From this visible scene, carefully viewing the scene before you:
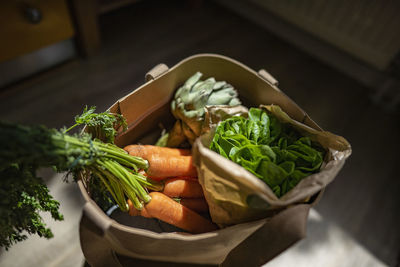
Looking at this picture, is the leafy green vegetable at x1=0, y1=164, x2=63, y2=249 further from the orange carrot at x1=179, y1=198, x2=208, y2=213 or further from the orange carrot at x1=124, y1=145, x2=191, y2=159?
the orange carrot at x1=179, y1=198, x2=208, y2=213

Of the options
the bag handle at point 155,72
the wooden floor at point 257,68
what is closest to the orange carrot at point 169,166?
the bag handle at point 155,72

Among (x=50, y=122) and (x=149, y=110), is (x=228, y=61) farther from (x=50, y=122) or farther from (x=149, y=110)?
(x=50, y=122)

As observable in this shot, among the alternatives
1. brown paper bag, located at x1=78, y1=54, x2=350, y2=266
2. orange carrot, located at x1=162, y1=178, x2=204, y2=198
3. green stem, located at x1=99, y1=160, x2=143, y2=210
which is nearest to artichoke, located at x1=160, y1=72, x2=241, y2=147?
brown paper bag, located at x1=78, y1=54, x2=350, y2=266

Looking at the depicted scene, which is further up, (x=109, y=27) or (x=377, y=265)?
(x=109, y=27)

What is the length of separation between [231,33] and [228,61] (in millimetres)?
1047

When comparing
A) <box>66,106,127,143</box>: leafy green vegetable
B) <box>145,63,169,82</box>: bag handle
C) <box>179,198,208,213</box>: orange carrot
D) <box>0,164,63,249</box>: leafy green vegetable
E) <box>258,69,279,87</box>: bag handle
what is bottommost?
<box>179,198,208,213</box>: orange carrot

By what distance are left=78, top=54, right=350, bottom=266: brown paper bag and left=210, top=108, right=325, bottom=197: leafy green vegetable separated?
0.06 m

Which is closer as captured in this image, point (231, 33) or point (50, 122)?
point (50, 122)

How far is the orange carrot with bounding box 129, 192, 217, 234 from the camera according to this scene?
0.80 meters

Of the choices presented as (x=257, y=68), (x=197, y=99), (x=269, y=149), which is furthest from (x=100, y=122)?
(x=257, y=68)

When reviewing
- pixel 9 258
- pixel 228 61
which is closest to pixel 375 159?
pixel 228 61

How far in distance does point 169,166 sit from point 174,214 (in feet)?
0.44

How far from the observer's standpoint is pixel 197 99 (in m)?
0.87

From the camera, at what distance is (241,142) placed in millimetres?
777
